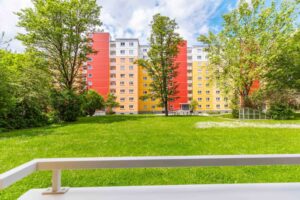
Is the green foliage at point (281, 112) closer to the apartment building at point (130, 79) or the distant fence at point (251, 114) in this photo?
the distant fence at point (251, 114)

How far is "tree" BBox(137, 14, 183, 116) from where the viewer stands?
1589 centimetres

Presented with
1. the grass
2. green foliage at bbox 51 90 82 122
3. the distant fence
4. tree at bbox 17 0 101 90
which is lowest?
the grass

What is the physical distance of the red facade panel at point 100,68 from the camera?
104 ft

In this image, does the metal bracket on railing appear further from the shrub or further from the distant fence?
the distant fence

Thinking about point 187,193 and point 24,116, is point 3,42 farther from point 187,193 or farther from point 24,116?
point 187,193

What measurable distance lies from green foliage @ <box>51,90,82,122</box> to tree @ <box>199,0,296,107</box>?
10755 mm

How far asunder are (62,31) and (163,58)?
8059mm

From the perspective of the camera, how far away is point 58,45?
1159cm

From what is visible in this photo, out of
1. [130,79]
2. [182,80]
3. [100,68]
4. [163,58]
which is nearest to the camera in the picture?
[163,58]

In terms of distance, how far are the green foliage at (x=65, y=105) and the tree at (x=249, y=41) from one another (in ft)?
35.3

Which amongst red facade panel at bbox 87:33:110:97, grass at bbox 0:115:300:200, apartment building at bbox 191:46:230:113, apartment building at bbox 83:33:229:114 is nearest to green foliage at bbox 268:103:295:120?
grass at bbox 0:115:300:200

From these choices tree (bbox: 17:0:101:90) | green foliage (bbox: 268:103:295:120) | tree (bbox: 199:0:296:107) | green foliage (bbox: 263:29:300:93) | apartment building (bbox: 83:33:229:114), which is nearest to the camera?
tree (bbox: 17:0:101:90)

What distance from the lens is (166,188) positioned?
4.45 ft

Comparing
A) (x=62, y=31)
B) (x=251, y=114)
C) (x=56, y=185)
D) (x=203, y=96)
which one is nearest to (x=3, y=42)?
(x=62, y=31)
